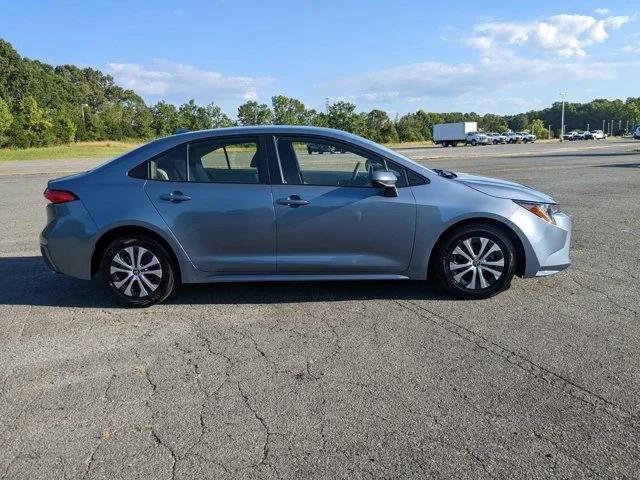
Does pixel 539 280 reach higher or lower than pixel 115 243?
lower

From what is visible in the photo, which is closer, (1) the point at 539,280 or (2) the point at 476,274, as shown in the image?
(2) the point at 476,274

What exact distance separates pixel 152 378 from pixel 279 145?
7.97 ft

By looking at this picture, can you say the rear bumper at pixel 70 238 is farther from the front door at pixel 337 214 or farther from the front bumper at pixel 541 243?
the front bumper at pixel 541 243

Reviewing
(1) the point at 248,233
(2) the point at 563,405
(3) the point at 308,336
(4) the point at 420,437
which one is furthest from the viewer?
(1) the point at 248,233

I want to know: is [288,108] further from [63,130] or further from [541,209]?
[541,209]

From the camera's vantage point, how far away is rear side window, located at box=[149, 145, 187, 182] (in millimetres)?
5105

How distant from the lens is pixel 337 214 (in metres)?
4.95

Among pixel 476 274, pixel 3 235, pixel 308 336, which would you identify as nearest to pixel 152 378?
pixel 308 336

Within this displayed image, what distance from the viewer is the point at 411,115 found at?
106m

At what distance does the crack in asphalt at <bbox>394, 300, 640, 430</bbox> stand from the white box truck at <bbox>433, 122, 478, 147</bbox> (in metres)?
69.9

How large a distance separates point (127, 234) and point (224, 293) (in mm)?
1112

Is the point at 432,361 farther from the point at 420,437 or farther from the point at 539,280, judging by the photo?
the point at 539,280

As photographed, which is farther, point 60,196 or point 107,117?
point 107,117

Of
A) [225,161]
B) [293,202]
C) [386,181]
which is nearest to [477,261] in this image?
[386,181]
